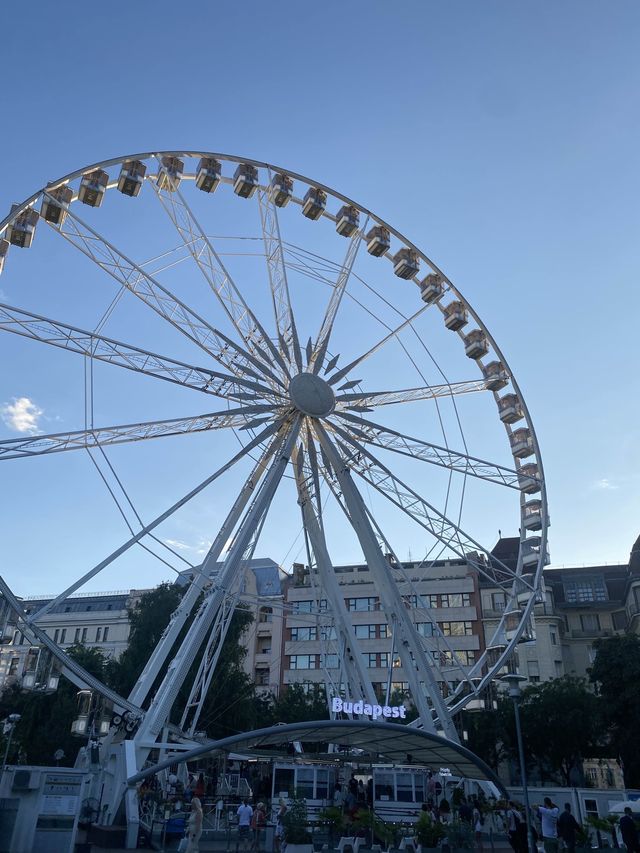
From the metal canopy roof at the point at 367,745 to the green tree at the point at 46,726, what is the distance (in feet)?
74.9

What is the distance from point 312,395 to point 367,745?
1329 centimetres

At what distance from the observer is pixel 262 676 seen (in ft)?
248

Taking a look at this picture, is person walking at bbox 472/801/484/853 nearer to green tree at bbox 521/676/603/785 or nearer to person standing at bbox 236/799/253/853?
person standing at bbox 236/799/253/853

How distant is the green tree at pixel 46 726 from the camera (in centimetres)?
4772

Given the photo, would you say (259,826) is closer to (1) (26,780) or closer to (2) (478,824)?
(2) (478,824)

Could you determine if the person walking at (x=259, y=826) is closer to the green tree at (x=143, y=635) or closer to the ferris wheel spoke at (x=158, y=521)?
the ferris wheel spoke at (x=158, y=521)

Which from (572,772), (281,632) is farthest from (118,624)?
(572,772)

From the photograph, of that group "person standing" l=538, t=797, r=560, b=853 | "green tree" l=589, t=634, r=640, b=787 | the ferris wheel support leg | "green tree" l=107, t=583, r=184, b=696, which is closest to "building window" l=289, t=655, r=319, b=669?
"green tree" l=107, t=583, r=184, b=696

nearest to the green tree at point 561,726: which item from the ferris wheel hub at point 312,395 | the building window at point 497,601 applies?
the building window at point 497,601

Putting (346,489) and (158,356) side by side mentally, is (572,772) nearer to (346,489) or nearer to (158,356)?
(346,489)

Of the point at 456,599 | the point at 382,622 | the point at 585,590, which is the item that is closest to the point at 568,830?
the point at 456,599

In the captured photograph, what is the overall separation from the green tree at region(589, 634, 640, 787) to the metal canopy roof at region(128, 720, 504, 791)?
20.1 meters

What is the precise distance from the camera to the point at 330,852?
69.1 ft

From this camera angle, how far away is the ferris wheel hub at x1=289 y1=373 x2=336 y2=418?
1185 inches
